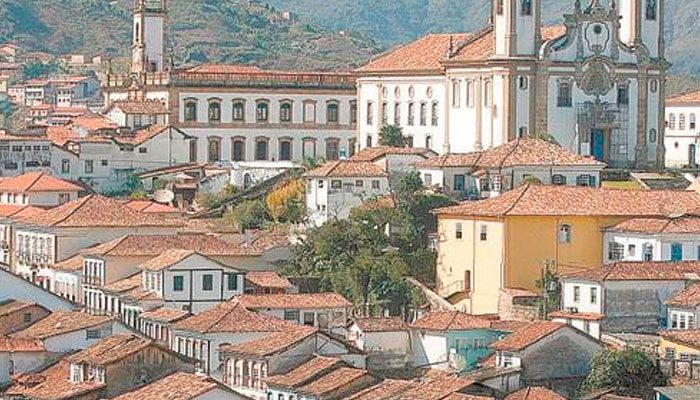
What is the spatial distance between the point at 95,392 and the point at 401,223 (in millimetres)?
18497

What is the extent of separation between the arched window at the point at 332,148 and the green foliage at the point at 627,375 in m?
39.0

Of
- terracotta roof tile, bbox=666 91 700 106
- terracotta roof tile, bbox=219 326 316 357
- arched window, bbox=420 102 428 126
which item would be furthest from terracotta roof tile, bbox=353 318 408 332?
terracotta roof tile, bbox=666 91 700 106

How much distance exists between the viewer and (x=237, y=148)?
9081cm

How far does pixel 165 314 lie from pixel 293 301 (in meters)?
3.41

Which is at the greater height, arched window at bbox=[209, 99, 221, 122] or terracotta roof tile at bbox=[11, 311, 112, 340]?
arched window at bbox=[209, 99, 221, 122]

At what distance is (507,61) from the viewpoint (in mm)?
76188

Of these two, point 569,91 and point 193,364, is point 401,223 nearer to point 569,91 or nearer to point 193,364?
point 569,91

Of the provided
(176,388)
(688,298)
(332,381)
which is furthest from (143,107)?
(176,388)

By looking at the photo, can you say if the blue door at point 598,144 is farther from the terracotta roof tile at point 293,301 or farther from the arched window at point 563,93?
the terracotta roof tile at point 293,301

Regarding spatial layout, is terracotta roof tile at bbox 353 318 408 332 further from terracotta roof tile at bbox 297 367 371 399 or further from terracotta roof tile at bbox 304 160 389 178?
terracotta roof tile at bbox 304 160 389 178

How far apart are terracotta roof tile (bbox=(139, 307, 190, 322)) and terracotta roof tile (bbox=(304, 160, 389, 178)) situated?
38.7ft

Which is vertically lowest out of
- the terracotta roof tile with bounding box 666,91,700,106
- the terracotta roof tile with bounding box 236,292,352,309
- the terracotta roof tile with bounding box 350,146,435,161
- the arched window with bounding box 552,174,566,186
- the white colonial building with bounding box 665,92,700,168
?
the terracotta roof tile with bounding box 236,292,352,309

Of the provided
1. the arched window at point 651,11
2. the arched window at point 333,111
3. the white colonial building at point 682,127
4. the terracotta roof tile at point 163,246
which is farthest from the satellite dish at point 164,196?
the white colonial building at point 682,127

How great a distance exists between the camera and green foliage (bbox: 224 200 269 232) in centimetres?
7519
